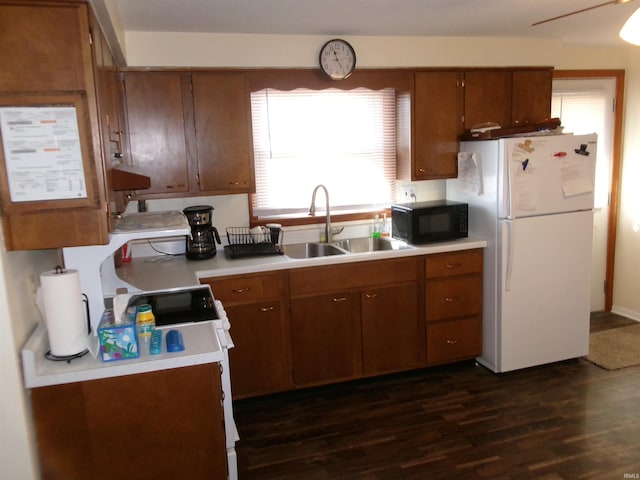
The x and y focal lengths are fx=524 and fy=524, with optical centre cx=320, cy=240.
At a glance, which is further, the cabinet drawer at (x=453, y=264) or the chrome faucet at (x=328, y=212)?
the chrome faucet at (x=328, y=212)

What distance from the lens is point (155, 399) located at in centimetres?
188

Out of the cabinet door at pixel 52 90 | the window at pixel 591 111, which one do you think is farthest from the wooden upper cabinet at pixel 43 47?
the window at pixel 591 111

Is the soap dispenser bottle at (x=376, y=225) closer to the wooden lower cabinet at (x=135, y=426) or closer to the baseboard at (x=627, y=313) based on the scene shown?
the wooden lower cabinet at (x=135, y=426)

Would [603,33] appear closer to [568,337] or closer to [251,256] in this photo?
[568,337]

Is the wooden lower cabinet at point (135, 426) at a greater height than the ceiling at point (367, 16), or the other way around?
the ceiling at point (367, 16)

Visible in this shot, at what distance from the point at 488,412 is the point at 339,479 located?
1086mm

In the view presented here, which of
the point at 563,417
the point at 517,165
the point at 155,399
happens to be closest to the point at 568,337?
the point at 563,417

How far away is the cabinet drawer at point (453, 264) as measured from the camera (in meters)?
3.54

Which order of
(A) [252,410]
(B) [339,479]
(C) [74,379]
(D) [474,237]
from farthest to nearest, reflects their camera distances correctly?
(D) [474,237]
(A) [252,410]
(B) [339,479]
(C) [74,379]

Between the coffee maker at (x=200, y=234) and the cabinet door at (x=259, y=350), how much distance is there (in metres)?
0.48

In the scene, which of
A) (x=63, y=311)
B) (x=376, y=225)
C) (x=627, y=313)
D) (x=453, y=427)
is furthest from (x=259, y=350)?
(x=627, y=313)

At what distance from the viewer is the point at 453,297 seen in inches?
143

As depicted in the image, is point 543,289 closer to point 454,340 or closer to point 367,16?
point 454,340

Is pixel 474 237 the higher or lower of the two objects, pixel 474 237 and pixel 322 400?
the higher
